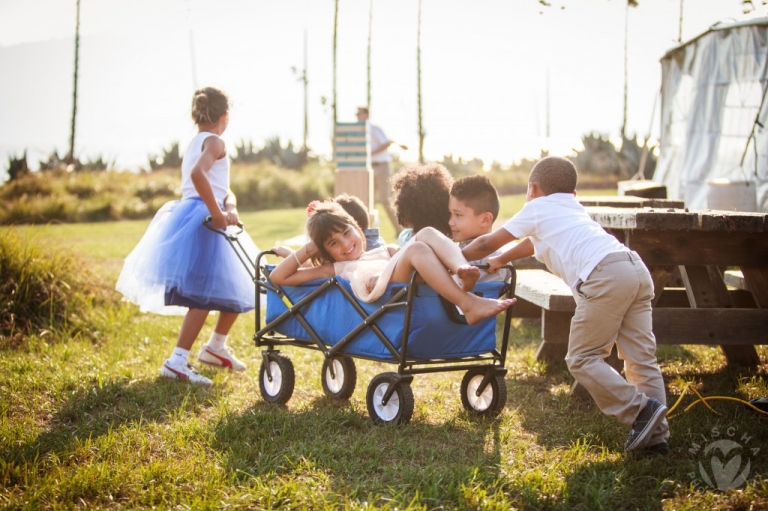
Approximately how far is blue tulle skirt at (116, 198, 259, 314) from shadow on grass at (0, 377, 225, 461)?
0.52 meters

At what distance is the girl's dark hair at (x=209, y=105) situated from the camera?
4.82m

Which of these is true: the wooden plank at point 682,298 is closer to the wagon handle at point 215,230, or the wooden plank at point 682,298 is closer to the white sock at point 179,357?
the wagon handle at point 215,230

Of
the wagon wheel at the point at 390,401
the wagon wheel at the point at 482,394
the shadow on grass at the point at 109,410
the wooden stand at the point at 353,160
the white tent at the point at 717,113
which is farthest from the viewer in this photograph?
the wooden stand at the point at 353,160

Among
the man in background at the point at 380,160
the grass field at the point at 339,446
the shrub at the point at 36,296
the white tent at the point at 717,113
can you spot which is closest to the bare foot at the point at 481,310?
the grass field at the point at 339,446

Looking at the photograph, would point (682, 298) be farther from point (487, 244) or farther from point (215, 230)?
point (215, 230)

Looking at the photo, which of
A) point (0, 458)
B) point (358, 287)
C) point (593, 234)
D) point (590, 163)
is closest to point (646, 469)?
point (593, 234)

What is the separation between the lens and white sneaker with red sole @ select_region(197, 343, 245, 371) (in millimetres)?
4941

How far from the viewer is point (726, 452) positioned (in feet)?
10.4

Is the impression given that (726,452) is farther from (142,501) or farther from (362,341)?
(142,501)

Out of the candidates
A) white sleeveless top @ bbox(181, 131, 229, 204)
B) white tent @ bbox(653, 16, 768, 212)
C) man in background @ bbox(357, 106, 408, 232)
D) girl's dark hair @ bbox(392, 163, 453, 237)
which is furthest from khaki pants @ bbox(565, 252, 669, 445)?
man in background @ bbox(357, 106, 408, 232)

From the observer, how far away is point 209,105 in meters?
4.82

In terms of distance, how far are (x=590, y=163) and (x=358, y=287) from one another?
18.9 meters

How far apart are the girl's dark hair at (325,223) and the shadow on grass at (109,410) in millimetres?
1026

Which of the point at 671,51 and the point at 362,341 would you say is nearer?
the point at 362,341
